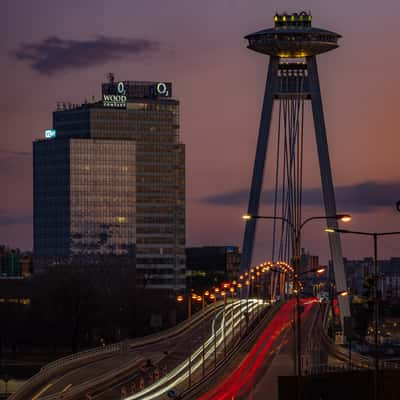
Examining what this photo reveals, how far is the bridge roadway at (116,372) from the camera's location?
10931 centimetres

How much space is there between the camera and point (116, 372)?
11856cm

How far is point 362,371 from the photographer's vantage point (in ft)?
283

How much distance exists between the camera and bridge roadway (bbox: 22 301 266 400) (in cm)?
10931

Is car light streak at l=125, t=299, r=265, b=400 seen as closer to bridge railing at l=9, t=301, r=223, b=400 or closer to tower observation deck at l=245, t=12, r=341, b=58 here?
bridge railing at l=9, t=301, r=223, b=400

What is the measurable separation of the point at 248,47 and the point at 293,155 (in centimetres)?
1240

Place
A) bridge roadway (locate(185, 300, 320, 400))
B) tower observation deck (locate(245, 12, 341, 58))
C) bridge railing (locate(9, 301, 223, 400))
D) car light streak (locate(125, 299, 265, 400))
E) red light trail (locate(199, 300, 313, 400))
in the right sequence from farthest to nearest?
tower observation deck (locate(245, 12, 341, 58))
bridge railing (locate(9, 301, 223, 400))
car light streak (locate(125, 299, 265, 400))
red light trail (locate(199, 300, 313, 400))
bridge roadway (locate(185, 300, 320, 400))

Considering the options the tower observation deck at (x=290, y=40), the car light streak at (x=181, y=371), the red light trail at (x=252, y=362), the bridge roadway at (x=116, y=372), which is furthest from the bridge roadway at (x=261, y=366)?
the tower observation deck at (x=290, y=40)

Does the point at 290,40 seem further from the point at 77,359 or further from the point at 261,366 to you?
the point at 261,366

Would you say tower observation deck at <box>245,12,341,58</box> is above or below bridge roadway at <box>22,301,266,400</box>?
above

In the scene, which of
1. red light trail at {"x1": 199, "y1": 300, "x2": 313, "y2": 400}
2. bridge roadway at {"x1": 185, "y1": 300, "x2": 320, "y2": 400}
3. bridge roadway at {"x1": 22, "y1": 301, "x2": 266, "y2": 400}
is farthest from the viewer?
bridge roadway at {"x1": 22, "y1": 301, "x2": 266, "y2": 400}

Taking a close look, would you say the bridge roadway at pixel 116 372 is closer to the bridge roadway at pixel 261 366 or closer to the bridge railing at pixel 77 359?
the bridge railing at pixel 77 359

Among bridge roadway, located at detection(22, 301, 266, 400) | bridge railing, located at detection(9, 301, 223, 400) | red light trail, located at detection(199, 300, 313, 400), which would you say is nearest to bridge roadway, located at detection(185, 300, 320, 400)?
red light trail, located at detection(199, 300, 313, 400)

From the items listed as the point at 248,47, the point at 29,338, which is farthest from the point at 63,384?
the point at 29,338

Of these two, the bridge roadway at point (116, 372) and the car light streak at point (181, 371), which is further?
the bridge roadway at point (116, 372)
